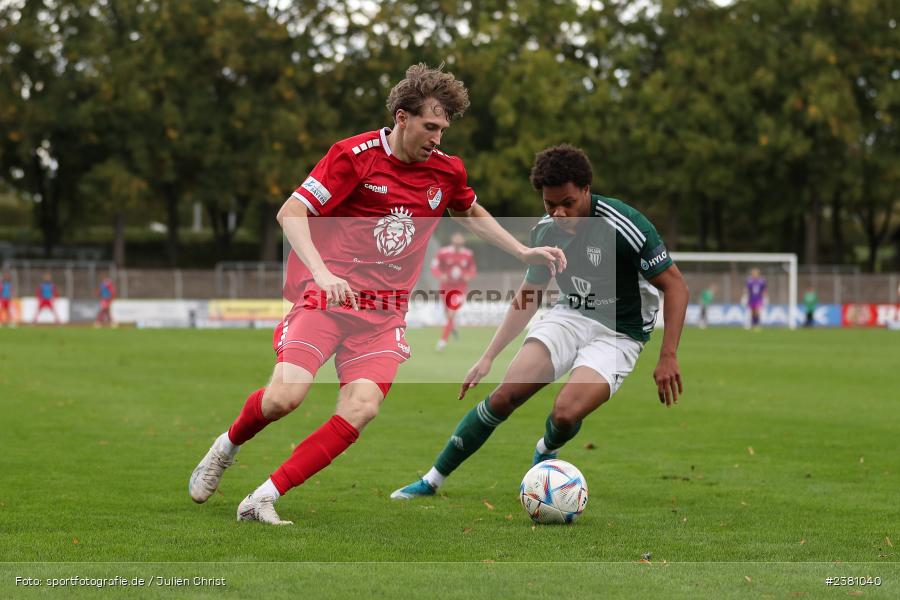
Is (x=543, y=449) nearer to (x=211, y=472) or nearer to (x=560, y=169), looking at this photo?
(x=560, y=169)

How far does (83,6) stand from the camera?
48.5m

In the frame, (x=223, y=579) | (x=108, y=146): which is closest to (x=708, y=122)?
(x=108, y=146)

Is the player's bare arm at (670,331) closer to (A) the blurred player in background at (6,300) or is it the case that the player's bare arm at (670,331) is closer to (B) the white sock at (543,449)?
(B) the white sock at (543,449)

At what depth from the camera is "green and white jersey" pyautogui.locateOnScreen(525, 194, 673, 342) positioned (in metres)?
7.05

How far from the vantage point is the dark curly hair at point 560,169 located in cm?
686

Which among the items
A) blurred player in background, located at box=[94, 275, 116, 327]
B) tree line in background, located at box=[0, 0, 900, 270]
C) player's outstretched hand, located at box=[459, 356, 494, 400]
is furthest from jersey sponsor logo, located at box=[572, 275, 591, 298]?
tree line in background, located at box=[0, 0, 900, 270]

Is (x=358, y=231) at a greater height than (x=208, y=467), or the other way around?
(x=358, y=231)

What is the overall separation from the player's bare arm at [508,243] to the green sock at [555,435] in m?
0.94

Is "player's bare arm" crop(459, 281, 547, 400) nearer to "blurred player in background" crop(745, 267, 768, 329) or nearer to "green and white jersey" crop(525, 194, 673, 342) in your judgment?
"green and white jersey" crop(525, 194, 673, 342)

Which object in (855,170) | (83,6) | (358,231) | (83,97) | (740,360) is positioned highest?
(83,6)

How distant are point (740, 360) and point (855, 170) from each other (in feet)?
106

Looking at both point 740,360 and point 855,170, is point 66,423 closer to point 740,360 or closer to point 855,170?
point 740,360

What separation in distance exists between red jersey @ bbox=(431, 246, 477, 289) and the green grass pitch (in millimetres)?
9386

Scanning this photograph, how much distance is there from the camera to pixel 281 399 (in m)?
6.14
